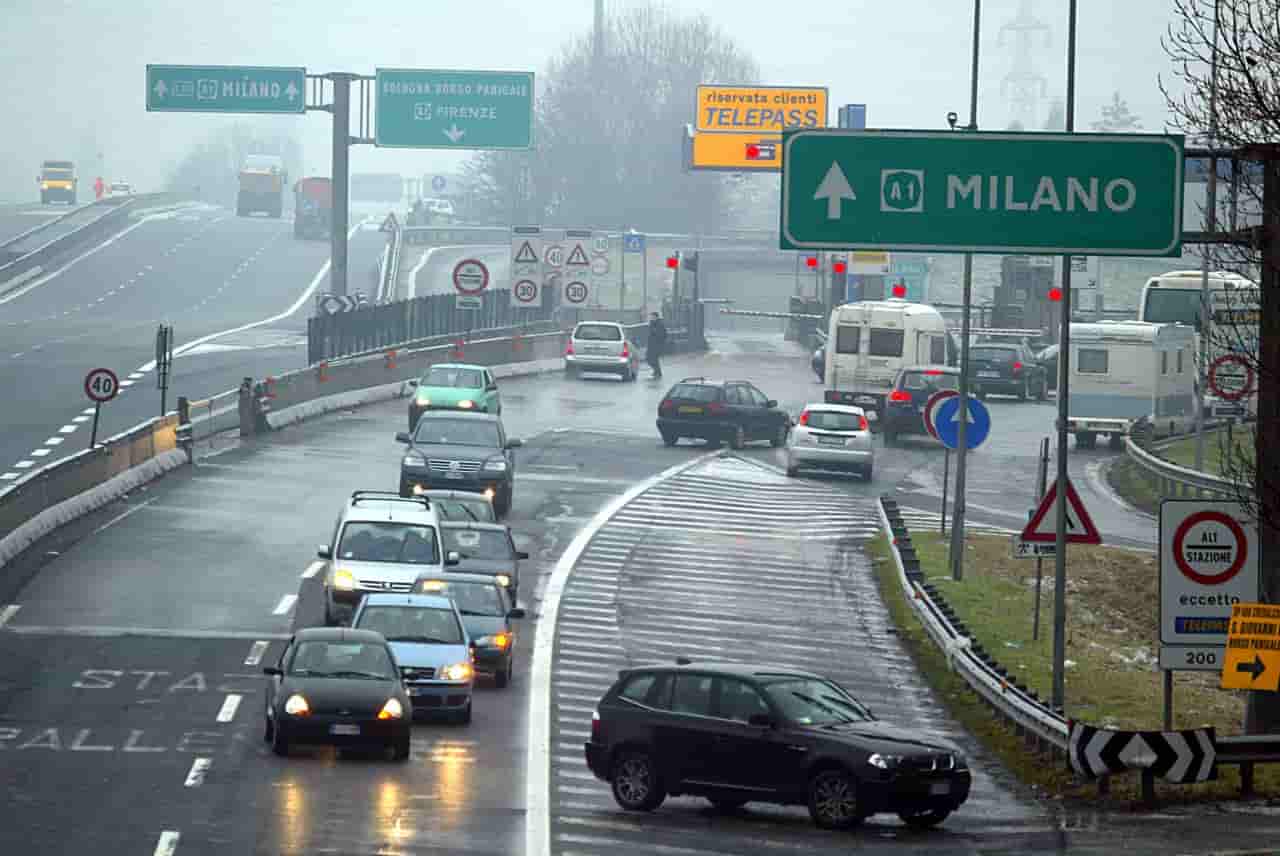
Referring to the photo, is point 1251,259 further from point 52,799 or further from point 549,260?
point 549,260

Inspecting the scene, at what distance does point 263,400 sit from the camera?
4884cm

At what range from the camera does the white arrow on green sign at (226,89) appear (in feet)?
214

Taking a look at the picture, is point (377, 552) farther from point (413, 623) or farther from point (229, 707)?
point (229, 707)

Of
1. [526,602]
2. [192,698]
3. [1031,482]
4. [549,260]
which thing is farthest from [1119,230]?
[549,260]

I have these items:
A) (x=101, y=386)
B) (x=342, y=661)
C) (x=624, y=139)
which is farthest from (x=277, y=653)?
(x=624, y=139)

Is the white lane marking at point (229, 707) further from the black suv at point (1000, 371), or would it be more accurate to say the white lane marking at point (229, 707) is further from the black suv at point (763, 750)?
the black suv at point (1000, 371)

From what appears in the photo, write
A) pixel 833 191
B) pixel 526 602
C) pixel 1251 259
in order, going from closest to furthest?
pixel 833 191, pixel 1251 259, pixel 526 602

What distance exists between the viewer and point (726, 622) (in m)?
31.9

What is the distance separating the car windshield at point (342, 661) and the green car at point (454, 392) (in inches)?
964

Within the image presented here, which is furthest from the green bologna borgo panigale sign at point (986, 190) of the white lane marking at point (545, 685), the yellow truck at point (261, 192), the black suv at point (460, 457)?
the yellow truck at point (261, 192)

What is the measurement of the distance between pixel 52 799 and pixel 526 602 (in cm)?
1347

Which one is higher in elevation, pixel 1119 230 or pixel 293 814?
pixel 1119 230

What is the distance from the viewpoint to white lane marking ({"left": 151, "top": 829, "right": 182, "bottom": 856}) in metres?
17.0

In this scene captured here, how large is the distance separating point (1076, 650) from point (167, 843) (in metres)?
18.0
